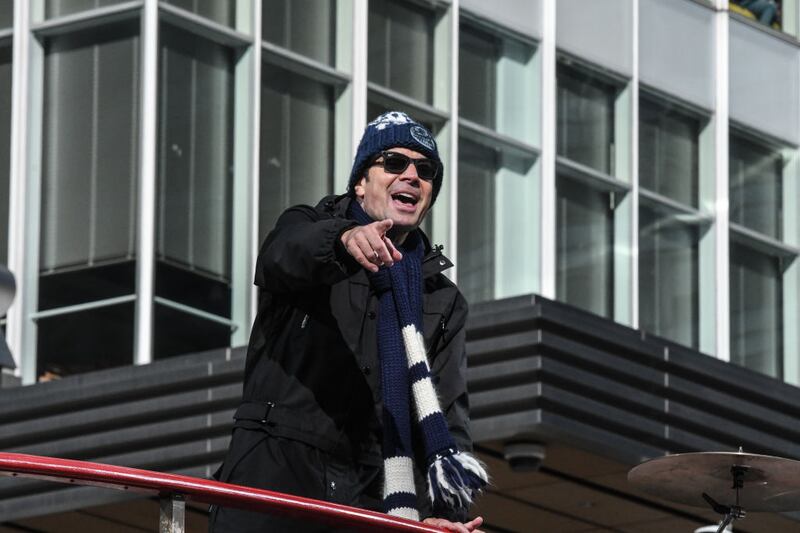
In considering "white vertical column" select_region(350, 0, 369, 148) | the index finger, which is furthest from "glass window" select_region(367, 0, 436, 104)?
the index finger

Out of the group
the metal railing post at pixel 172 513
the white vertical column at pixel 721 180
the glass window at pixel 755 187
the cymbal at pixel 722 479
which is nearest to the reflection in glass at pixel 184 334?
the white vertical column at pixel 721 180

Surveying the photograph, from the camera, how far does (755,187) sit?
19.8 m

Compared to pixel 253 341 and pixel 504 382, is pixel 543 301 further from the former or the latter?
pixel 253 341

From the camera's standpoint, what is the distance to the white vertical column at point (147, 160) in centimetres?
1605

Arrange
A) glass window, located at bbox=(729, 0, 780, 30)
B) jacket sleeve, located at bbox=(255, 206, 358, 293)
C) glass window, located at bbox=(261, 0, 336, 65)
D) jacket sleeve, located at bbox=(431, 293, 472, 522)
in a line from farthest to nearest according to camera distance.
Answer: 1. glass window, located at bbox=(729, 0, 780, 30)
2. glass window, located at bbox=(261, 0, 336, 65)
3. jacket sleeve, located at bbox=(431, 293, 472, 522)
4. jacket sleeve, located at bbox=(255, 206, 358, 293)

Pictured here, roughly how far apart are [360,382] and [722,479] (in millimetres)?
3935

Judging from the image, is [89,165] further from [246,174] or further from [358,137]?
[358,137]

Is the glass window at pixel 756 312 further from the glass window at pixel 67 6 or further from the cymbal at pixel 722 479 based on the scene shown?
the cymbal at pixel 722 479

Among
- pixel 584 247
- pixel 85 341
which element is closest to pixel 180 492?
pixel 85 341

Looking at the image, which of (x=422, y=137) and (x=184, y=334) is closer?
(x=422, y=137)

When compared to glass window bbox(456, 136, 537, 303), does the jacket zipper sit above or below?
below

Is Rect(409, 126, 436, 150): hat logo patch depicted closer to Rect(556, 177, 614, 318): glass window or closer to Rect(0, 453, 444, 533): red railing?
Rect(0, 453, 444, 533): red railing

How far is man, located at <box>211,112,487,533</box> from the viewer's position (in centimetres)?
664

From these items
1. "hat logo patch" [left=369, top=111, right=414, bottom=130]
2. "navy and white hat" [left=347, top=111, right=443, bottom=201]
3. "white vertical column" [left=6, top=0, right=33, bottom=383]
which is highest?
"white vertical column" [left=6, top=0, right=33, bottom=383]
